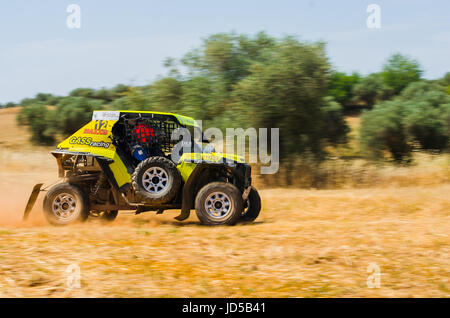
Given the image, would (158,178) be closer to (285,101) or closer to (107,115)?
(107,115)

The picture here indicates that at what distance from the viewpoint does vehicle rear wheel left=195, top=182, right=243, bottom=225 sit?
31.3ft

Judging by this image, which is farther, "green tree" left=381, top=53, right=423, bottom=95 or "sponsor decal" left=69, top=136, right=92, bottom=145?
"green tree" left=381, top=53, right=423, bottom=95

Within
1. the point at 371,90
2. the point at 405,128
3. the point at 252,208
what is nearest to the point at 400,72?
the point at 371,90

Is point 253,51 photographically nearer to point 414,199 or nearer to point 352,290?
point 414,199

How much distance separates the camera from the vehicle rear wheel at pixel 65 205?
9.59 metres

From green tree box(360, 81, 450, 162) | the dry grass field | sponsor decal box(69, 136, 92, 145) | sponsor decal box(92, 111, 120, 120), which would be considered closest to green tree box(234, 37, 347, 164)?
green tree box(360, 81, 450, 162)

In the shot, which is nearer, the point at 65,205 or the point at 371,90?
the point at 65,205

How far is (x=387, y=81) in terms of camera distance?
4141cm

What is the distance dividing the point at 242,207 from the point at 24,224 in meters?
4.11

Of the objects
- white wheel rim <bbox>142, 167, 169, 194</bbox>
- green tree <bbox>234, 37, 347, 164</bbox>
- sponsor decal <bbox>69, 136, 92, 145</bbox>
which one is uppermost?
green tree <bbox>234, 37, 347, 164</bbox>

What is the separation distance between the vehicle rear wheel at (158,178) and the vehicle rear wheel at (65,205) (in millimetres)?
1053

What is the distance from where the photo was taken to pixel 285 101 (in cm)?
1812

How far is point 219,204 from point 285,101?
30.0 ft

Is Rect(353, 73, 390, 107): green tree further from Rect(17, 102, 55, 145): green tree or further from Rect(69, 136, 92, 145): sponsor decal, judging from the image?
Rect(69, 136, 92, 145): sponsor decal
